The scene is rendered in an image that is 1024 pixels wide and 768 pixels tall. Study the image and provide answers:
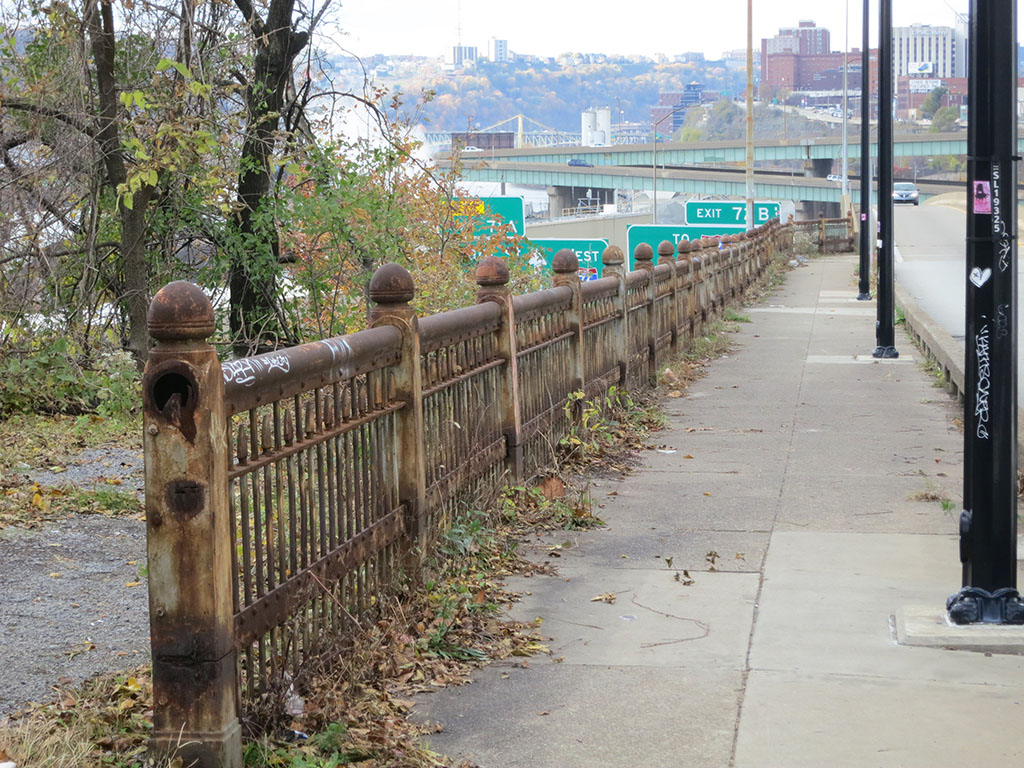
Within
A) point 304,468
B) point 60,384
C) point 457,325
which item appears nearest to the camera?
point 304,468

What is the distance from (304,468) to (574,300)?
5.06m

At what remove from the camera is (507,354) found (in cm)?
748

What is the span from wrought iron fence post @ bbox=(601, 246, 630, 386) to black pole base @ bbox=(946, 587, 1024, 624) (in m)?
5.98

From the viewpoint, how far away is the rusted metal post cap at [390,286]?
5.53m

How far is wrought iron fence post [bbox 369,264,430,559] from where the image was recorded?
551 centimetres

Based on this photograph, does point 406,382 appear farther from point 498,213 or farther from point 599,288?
point 498,213

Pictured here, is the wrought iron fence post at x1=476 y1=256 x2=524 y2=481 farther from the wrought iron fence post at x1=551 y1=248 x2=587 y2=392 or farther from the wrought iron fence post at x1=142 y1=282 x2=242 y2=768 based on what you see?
the wrought iron fence post at x1=142 y1=282 x2=242 y2=768

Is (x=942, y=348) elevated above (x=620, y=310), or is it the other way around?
(x=620, y=310)

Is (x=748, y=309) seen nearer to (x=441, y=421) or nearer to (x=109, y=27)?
(x=109, y=27)

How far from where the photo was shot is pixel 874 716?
4.47 m

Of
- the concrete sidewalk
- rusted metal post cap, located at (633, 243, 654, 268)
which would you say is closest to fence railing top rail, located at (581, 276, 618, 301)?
the concrete sidewalk

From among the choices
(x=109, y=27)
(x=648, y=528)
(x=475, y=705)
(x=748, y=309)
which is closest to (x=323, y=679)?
(x=475, y=705)

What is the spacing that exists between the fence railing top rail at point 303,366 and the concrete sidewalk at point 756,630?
129cm

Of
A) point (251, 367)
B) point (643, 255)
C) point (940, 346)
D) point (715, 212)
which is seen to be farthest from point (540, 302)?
point (715, 212)
